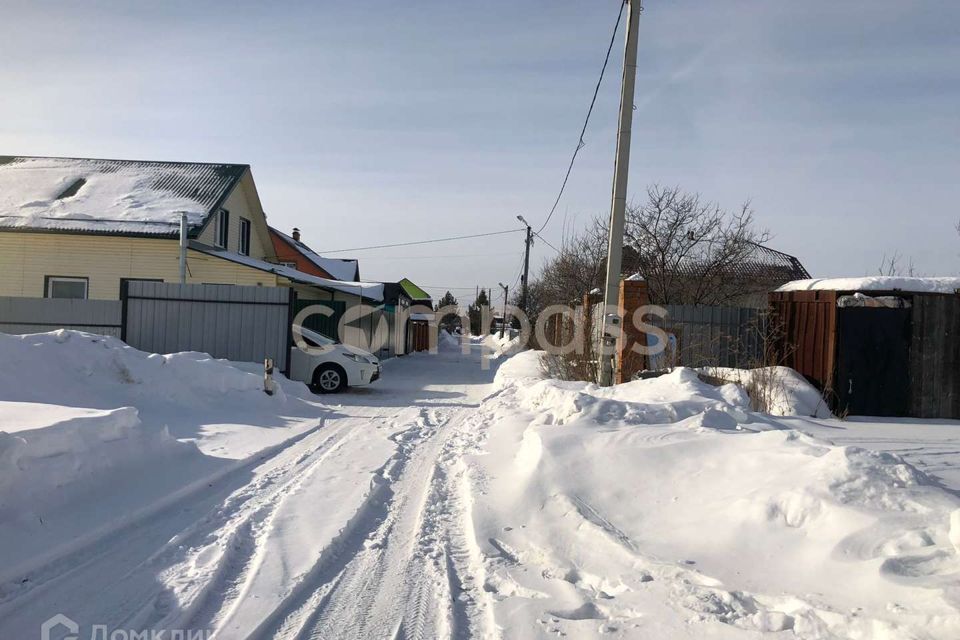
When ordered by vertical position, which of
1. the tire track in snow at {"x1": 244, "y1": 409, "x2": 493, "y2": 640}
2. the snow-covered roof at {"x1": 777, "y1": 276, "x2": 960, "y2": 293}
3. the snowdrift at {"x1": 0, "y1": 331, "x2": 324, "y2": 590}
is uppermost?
the snow-covered roof at {"x1": 777, "y1": 276, "x2": 960, "y2": 293}

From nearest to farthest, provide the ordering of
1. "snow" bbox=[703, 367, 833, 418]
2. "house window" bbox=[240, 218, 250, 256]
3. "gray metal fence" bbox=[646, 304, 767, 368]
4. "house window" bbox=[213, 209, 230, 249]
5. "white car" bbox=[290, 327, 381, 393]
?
"snow" bbox=[703, 367, 833, 418]
"gray metal fence" bbox=[646, 304, 767, 368]
"white car" bbox=[290, 327, 381, 393]
"house window" bbox=[213, 209, 230, 249]
"house window" bbox=[240, 218, 250, 256]

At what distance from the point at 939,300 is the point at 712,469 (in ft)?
27.4

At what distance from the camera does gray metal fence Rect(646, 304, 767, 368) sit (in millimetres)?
13820

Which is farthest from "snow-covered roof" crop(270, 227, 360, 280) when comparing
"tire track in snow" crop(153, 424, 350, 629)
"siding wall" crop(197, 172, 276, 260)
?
"tire track in snow" crop(153, 424, 350, 629)

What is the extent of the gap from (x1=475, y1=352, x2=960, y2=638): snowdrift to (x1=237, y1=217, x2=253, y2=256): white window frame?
22.0 m

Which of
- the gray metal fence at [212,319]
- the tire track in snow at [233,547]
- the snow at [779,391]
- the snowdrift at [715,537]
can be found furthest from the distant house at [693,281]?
the tire track in snow at [233,547]

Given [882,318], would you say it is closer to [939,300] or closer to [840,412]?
[939,300]

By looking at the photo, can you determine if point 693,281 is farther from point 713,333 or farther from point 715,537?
point 715,537

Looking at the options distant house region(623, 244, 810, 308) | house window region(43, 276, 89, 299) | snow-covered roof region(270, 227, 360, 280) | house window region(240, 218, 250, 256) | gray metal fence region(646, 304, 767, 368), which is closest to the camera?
gray metal fence region(646, 304, 767, 368)

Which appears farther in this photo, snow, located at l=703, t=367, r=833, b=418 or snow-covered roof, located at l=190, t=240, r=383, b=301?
snow-covered roof, located at l=190, t=240, r=383, b=301

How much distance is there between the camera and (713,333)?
551 inches

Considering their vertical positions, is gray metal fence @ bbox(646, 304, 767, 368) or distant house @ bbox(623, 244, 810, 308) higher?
distant house @ bbox(623, 244, 810, 308)

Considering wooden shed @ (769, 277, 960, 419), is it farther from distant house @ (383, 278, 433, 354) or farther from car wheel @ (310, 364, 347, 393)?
distant house @ (383, 278, 433, 354)

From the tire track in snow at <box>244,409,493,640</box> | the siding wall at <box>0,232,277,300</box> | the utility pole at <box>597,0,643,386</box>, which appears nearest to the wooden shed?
the utility pole at <box>597,0,643,386</box>
